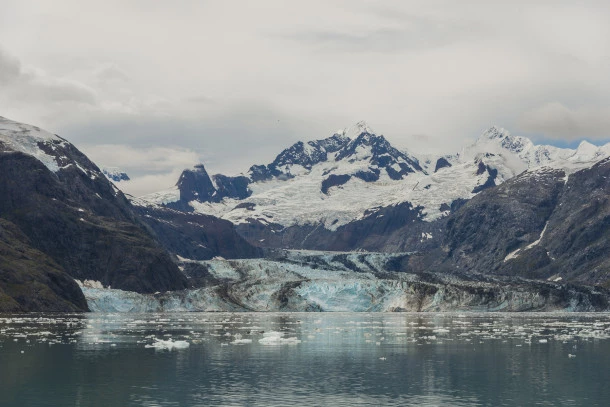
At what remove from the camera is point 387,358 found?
106688 mm

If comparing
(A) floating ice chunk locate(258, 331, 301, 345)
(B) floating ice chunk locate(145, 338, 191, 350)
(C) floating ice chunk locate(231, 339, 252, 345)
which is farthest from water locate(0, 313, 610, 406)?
Result: (C) floating ice chunk locate(231, 339, 252, 345)

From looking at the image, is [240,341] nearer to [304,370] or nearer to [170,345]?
[170,345]

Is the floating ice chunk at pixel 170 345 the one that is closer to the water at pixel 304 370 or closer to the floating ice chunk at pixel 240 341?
the water at pixel 304 370

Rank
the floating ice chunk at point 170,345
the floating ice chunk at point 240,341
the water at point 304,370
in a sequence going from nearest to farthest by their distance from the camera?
1. the water at point 304,370
2. the floating ice chunk at point 170,345
3. the floating ice chunk at point 240,341

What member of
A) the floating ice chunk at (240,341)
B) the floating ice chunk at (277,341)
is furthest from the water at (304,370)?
the floating ice chunk at (240,341)

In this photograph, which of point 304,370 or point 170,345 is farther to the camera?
point 170,345

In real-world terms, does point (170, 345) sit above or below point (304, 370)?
above

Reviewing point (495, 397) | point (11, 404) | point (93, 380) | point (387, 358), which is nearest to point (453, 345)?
point (387, 358)

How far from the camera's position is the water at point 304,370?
247ft

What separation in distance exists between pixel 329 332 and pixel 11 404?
91.3 metres

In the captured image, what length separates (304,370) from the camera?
308 ft

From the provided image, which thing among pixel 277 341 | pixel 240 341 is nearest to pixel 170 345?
pixel 240 341

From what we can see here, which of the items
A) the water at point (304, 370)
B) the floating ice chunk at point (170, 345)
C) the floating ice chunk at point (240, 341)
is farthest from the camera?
the floating ice chunk at point (240, 341)

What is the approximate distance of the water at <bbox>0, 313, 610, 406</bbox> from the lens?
75375 mm
